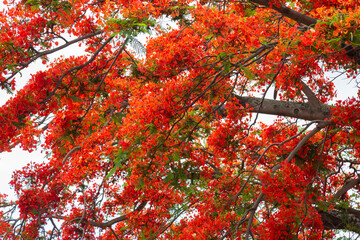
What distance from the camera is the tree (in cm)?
346

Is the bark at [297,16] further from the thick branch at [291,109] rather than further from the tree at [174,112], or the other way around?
the thick branch at [291,109]

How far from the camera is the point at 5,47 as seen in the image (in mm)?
3781

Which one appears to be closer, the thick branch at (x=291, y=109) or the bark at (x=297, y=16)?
the bark at (x=297, y=16)

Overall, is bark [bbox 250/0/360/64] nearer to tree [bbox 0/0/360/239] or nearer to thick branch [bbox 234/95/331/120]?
tree [bbox 0/0/360/239]

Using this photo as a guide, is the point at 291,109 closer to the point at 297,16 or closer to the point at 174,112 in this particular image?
the point at 297,16

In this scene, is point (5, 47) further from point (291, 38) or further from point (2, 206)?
point (2, 206)

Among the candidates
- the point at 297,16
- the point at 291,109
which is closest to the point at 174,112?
the point at 297,16

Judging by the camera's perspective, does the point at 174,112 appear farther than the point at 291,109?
No

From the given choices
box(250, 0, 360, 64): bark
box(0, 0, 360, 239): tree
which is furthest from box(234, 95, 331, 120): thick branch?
box(250, 0, 360, 64): bark

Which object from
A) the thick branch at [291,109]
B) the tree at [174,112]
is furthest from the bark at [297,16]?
the thick branch at [291,109]

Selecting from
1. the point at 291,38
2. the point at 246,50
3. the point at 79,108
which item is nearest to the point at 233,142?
the point at 246,50

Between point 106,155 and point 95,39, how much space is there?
156cm

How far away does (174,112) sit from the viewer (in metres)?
3.61

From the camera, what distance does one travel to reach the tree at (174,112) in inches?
136
